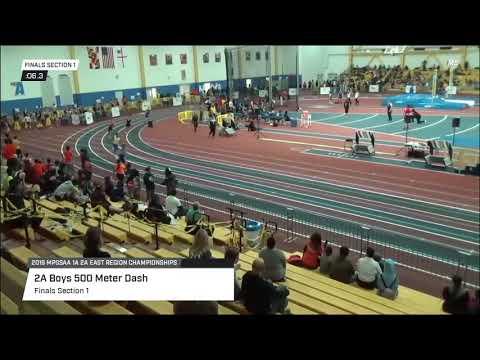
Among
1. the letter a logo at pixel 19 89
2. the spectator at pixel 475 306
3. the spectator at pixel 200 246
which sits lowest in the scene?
the spectator at pixel 475 306

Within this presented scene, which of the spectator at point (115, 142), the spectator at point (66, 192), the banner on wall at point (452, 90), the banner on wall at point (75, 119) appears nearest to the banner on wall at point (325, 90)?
the banner on wall at point (452, 90)

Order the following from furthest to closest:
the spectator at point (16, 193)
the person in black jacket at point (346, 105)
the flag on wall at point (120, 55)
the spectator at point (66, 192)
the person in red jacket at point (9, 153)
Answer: the flag on wall at point (120, 55) → the person in black jacket at point (346, 105) → the person in red jacket at point (9, 153) → the spectator at point (66, 192) → the spectator at point (16, 193)

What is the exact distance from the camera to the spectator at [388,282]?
6801 mm

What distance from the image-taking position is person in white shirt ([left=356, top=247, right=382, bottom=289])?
6.89 m

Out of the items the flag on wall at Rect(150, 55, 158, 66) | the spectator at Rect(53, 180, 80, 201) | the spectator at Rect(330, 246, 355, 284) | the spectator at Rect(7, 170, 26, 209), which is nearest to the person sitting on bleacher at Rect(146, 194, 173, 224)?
the spectator at Rect(53, 180, 80, 201)

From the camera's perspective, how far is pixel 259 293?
540cm

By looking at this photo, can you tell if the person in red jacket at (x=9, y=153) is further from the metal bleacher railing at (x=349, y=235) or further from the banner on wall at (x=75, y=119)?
the banner on wall at (x=75, y=119)

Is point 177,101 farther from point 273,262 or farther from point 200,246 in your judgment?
point 200,246

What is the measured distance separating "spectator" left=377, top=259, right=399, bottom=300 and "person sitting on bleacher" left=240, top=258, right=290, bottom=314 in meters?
2.06

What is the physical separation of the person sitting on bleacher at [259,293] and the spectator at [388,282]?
2.06m

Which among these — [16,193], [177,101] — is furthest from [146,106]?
[16,193]

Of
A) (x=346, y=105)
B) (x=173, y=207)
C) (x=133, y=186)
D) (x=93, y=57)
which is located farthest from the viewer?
(x=346, y=105)

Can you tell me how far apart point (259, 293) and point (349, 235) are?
5.08 meters
